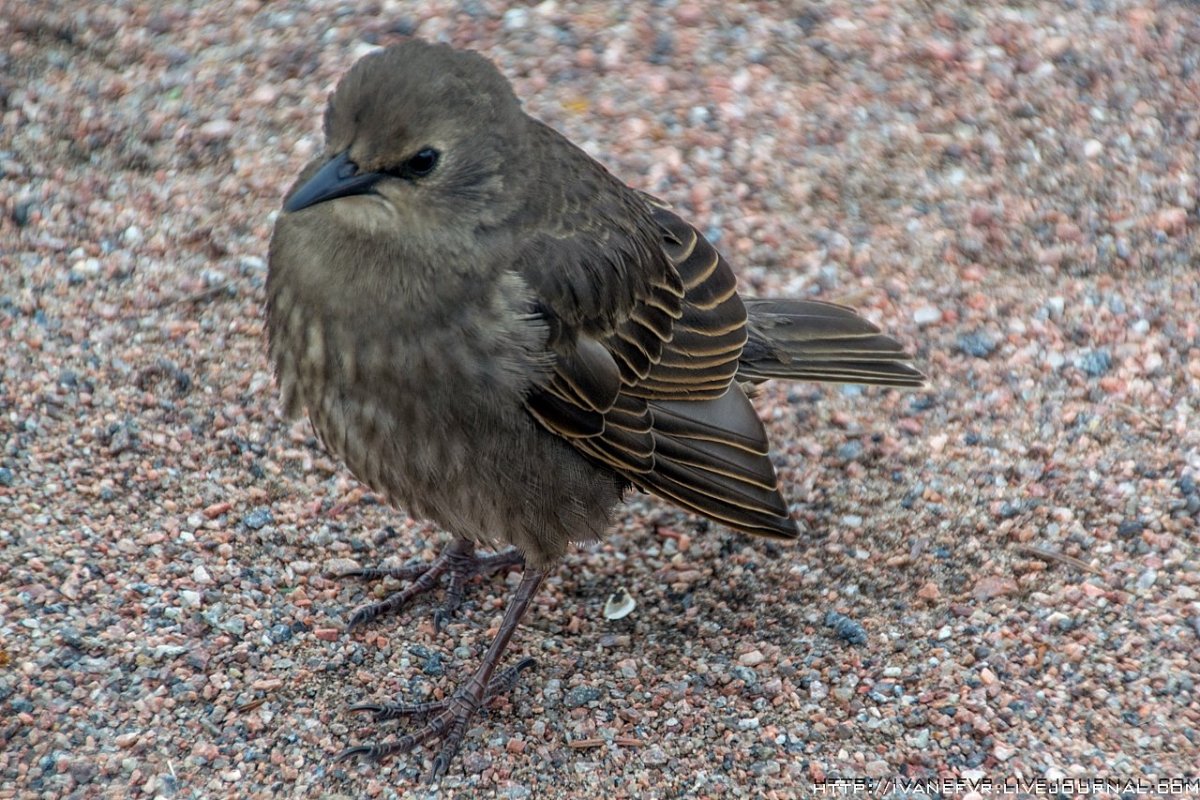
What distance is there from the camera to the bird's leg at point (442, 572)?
197 inches

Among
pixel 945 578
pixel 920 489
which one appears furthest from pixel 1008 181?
pixel 945 578

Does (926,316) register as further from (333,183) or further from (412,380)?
(333,183)

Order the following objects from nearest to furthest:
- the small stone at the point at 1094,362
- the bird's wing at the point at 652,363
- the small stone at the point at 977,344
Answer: the bird's wing at the point at 652,363, the small stone at the point at 1094,362, the small stone at the point at 977,344

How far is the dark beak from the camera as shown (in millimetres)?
3908

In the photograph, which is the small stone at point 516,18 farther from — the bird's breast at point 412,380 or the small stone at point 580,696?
the small stone at point 580,696

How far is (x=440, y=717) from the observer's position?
14.9 feet

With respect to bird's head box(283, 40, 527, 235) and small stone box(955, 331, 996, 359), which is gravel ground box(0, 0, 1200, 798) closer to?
small stone box(955, 331, 996, 359)

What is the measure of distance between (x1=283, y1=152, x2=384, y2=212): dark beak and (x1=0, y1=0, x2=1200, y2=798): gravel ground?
150cm

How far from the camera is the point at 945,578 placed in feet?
16.6

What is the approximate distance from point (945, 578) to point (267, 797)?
241cm

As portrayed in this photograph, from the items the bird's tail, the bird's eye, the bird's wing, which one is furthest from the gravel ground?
the bird's eye

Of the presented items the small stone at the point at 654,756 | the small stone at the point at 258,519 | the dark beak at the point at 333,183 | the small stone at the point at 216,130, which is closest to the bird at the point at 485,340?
the dark beak at the point at 333,183

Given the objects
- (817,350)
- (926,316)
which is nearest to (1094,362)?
(926,316)

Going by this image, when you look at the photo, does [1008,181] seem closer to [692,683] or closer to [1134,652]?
[1134,652]
